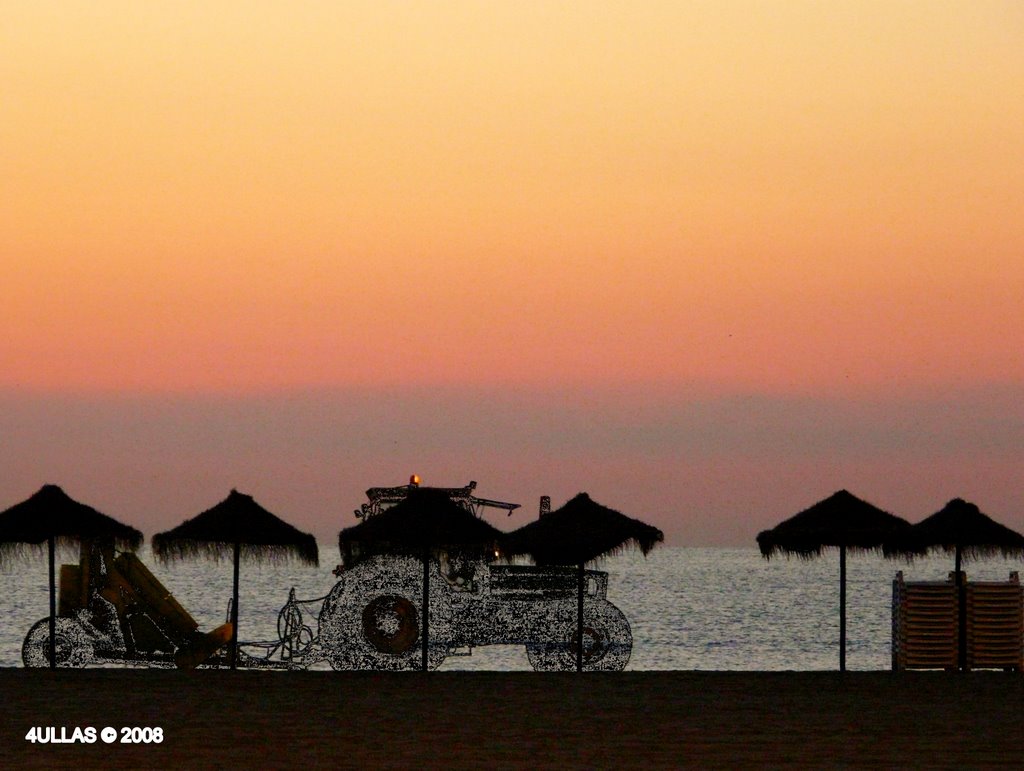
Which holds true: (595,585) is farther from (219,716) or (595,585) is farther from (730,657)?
(730,657)

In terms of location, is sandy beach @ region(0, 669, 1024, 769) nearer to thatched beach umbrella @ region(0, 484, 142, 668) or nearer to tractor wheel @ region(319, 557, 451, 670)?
thatched beach umbrella @ region(0, 484, 142, 668)

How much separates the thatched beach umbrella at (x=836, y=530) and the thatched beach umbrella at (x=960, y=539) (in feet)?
0.74

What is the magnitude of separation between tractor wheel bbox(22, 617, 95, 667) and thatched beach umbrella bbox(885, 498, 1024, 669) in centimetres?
1078

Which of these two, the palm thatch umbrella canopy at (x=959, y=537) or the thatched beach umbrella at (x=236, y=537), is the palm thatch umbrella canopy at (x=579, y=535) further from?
the palm thatch umbrella canopy at (x=959, y=537)

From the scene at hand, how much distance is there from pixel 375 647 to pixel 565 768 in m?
10.7

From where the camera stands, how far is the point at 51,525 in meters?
19.9

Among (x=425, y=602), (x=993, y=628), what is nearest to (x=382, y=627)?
(x=425, y=602)

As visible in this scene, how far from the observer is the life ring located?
22344 millimetres

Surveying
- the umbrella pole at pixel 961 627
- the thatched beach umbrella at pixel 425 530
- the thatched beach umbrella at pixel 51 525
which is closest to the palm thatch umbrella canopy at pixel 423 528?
the thatched beach umbrella at pixel 425 530

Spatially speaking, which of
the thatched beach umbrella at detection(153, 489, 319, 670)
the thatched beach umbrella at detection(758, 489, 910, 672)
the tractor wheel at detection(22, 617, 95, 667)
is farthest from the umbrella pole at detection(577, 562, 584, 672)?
the tractor wheel at detection(22, 617, 95, 667)

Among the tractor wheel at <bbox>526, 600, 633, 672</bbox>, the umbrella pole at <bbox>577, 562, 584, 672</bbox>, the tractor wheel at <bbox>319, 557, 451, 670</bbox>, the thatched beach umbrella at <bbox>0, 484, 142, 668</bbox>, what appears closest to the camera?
the thatched beach umbrella at <bbox>0, 484, 142, 668</bbox>

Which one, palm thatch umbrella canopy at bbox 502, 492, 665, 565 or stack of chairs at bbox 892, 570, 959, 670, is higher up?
palm thatch umbrella canopy at bbox 502, 492, 665, 565

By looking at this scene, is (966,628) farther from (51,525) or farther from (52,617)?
(52,617)

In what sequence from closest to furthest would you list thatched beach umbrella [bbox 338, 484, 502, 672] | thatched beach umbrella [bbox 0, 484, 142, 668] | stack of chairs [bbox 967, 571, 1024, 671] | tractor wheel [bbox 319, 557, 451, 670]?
thatched beach umbrella [bbox 0, 484, 142, 668] < thatched beach umbrella [bbox 338, 484, 502, 672] < stack of chairs [bbox 967, 571, 1024, 671] < tractor wheel [bbox 319, 557, 451, 670]
